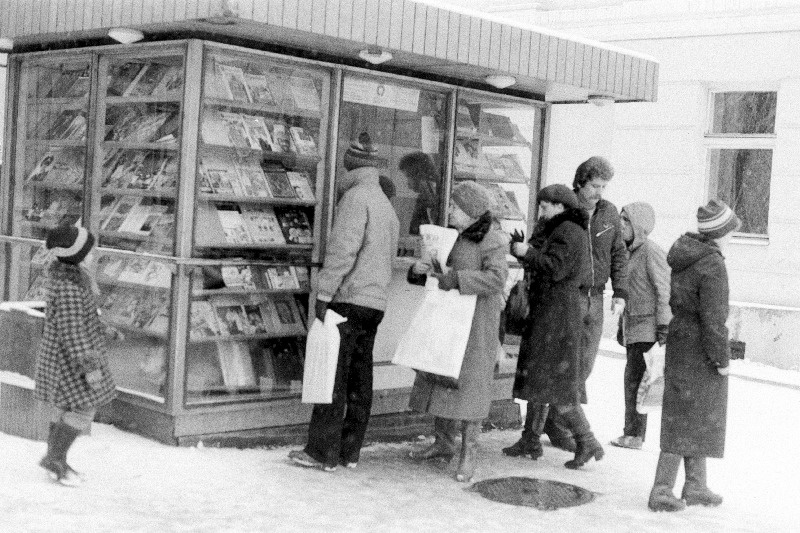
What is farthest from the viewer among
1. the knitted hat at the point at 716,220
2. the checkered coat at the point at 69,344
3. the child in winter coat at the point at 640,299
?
the child in winter coat at the point at 640,299

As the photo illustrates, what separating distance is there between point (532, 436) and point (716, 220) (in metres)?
2.22

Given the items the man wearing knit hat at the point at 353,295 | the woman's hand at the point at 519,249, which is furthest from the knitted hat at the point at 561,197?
the man wearing knit hat at the point at 353,295

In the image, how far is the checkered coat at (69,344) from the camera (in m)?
6.55

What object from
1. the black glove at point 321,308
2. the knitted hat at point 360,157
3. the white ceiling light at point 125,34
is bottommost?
the black glove at point 321,308

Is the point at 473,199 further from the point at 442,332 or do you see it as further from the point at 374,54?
the point at 374,54

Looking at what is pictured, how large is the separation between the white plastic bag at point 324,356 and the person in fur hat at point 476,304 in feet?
1.96

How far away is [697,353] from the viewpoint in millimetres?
6898

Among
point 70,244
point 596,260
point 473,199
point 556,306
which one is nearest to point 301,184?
point 473,199

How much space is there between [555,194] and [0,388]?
3670 millimetres

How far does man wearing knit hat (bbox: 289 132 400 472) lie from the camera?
7.47 metres

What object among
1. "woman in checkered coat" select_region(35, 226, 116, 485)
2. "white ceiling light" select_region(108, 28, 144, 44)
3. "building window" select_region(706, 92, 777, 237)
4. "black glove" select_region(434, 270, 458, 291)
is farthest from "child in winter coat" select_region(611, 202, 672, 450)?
"building window" select_region(706, 92, 777, 237)

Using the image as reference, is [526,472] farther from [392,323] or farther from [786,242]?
[786,242]

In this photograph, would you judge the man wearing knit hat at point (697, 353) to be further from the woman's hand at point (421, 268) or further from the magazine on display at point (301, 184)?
the magazine on display at point (301, 184)

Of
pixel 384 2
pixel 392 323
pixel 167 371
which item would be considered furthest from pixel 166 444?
pixel 384 2
